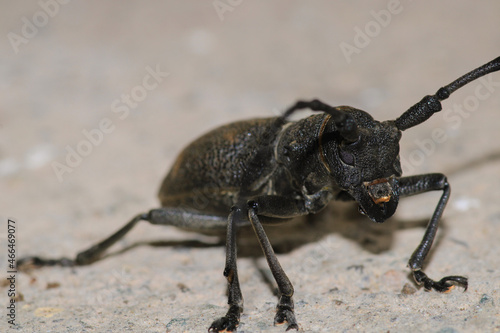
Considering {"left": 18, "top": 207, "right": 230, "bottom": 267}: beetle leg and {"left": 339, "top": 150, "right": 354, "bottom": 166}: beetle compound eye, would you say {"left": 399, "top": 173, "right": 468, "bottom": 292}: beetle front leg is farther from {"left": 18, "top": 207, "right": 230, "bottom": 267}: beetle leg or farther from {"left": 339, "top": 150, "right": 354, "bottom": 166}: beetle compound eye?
{"left": 18, "top": 207, "right": 230, "bottom": 267}: beetle leg

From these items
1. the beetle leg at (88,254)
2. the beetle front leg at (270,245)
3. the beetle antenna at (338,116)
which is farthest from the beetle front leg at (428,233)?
the beetle leg at (88,254)

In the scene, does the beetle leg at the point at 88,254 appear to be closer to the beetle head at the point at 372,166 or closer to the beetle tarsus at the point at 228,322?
the beetle tarsus at the point at 228,322

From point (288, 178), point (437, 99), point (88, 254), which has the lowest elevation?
point (88, 254)

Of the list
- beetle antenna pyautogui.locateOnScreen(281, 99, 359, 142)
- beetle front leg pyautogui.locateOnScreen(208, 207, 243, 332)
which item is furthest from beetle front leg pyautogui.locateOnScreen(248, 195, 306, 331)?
beetle antenna pyautogui.locateOnScreen(281, 99, 359, 142)

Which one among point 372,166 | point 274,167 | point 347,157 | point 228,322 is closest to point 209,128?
point 274,167

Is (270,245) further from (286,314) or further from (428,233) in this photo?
(428,233)

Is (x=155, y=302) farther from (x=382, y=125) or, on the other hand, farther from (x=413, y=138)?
(x=413, y=138)

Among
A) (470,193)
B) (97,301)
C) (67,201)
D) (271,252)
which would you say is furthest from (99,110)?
(470,193)
